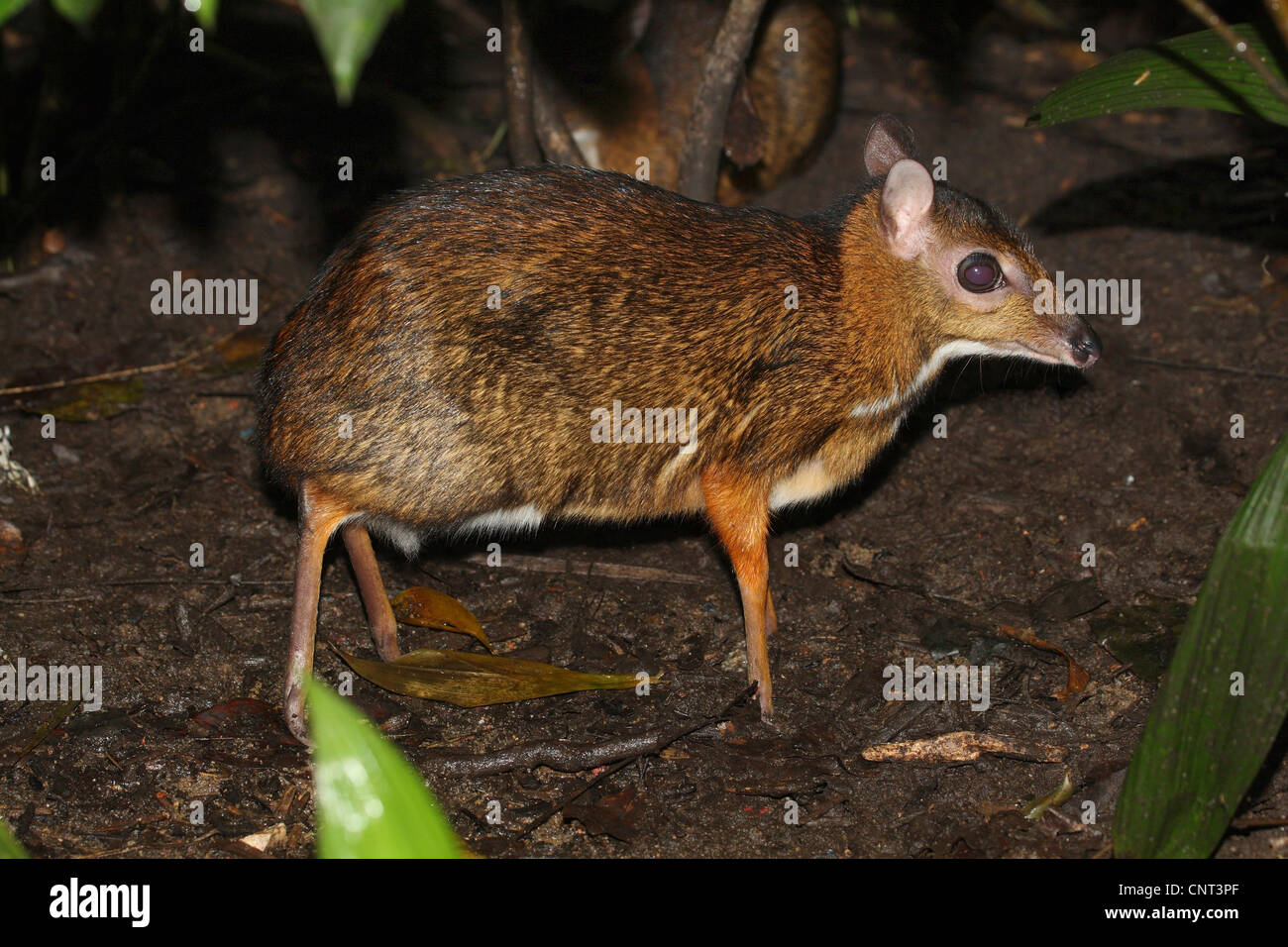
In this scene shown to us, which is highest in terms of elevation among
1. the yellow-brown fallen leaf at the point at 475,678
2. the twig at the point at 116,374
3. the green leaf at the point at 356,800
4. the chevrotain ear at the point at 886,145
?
the chevrotain ear at the point at 886,145

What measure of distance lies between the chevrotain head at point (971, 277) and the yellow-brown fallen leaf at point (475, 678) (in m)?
1.58

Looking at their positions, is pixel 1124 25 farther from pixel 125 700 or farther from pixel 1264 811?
pixel 125 700

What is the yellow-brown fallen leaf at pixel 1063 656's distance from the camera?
408cm

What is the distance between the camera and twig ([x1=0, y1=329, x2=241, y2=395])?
5.29 metres

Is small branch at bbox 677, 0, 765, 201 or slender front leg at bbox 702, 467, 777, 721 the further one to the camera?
small branch at bbox 677, 0, 765, 201

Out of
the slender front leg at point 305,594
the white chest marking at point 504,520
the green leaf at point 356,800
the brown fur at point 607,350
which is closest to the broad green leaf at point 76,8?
the green leaf at point 356,800

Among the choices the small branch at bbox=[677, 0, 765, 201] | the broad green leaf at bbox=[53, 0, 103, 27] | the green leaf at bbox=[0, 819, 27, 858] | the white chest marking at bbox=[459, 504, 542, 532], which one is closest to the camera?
the broad green leaf at bbox=[53, 0, 103, 27]

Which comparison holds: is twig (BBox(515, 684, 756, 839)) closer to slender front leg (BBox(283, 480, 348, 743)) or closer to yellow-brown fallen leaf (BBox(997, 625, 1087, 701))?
slender front leg (BBox(283, 480, 348, 743))

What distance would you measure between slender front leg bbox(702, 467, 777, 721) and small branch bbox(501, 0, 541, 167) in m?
1.87

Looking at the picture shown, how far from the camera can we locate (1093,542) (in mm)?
4742

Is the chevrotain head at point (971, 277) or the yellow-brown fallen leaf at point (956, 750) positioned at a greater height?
the chevrotain head at point (971, 277)

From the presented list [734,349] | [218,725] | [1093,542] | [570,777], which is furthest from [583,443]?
[1093,542]

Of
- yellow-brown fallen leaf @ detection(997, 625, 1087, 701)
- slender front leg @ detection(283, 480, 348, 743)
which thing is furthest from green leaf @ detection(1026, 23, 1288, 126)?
slender front leg @ detection(283, 480, 348, 743)

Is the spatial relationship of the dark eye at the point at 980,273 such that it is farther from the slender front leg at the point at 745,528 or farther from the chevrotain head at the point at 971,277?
the slender front leg at the point at 745,528
